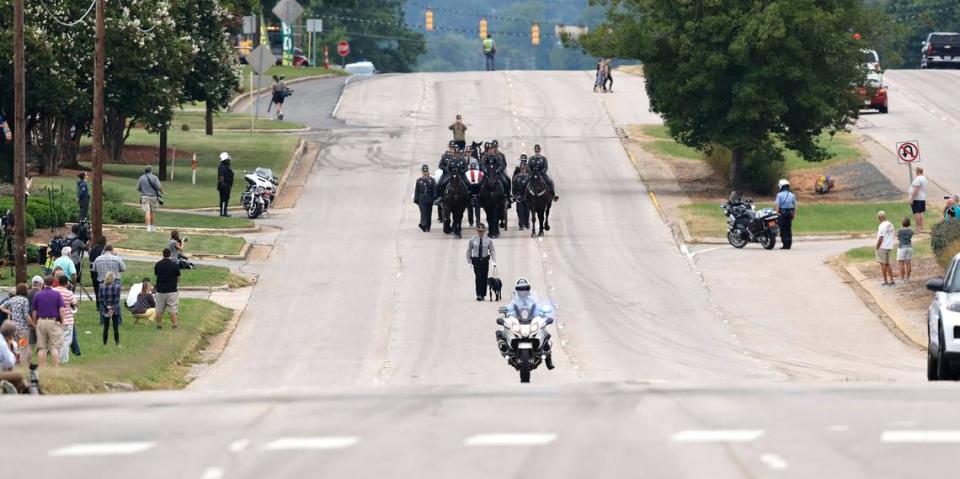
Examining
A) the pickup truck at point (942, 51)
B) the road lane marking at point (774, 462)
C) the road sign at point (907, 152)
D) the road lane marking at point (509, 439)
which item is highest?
the pickup truck at point (942, 51)

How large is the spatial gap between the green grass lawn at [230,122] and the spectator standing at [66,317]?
1661 inches

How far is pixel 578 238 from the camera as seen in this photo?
46281mm

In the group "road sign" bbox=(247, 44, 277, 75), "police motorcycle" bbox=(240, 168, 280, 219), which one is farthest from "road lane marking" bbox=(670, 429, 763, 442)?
"road sign" bbox=(247, 44, 277, 75)

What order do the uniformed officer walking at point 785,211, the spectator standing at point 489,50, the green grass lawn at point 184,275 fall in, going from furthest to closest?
the spectator standing at point 489,50 → the uniformed officer walking at point 785,211 → the green grass lawn at point 184,275

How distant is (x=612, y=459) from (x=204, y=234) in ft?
103

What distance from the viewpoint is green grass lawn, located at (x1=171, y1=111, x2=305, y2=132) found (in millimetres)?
69562

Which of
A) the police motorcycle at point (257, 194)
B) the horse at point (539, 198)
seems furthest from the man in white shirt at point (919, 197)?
the police motorcycle at point (257, 194)

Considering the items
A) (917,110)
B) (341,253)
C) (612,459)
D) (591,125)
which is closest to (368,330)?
(341,253)

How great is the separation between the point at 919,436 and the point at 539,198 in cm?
2894

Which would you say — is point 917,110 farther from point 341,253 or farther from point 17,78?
point 17,78

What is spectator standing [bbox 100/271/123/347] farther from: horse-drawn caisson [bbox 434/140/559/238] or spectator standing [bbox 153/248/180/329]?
horse-drawn caisson [bbox 434/140/559/238]

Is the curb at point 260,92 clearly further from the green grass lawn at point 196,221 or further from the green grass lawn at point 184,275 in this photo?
the green grass lawn at point 184,275

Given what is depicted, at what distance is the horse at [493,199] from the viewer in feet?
144

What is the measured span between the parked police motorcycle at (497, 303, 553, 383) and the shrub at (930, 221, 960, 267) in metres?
15.7
